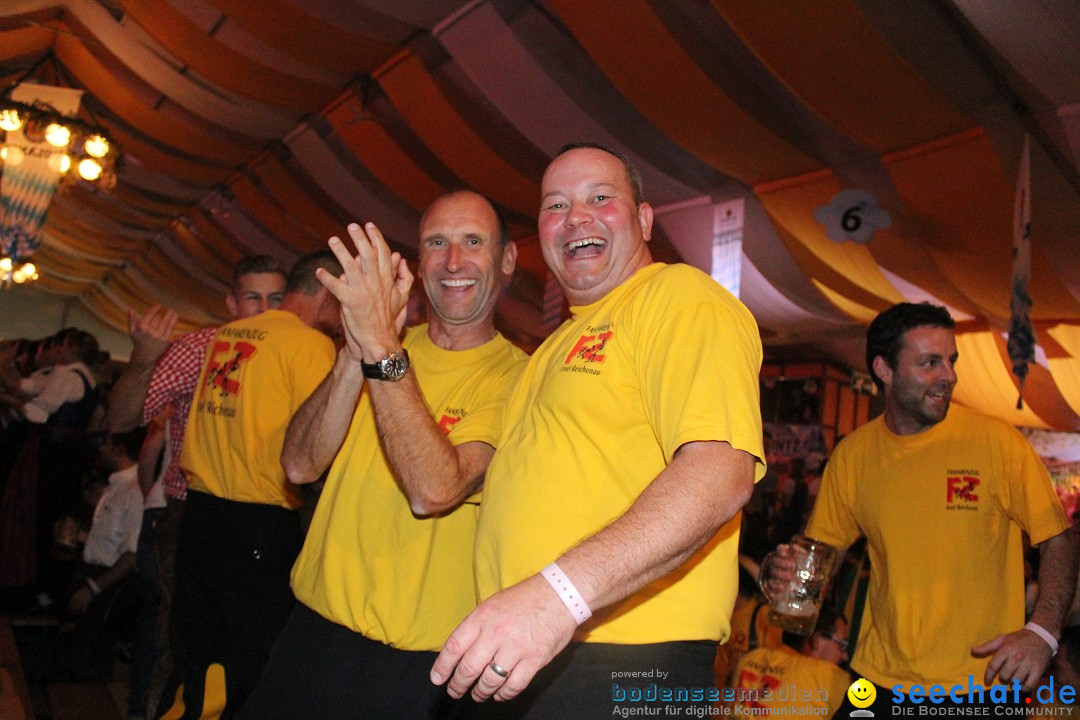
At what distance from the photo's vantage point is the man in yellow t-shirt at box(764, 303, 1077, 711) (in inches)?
93.4

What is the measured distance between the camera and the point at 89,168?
730cm

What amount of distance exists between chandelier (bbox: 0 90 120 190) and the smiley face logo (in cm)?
698

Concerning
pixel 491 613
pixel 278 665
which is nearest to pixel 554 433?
pixel 491 613

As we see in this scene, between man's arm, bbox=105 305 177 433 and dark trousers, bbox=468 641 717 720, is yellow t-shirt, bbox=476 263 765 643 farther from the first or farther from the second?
man's arm, bbox=105 305 177 433

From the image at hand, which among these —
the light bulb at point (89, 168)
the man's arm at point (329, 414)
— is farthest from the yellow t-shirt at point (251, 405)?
the light bulb at point (89, 168)

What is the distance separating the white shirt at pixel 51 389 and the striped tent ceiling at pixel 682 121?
2.88 m

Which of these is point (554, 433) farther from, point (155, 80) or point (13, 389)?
point (155, 80)

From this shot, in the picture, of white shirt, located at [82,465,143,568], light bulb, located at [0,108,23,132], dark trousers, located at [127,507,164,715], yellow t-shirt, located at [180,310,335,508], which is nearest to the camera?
yellow t-shirt, located at [180,310,335,508]

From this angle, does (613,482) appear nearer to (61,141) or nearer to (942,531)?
(942,531)

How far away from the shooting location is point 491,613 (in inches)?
37.0

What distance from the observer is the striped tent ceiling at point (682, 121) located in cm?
421

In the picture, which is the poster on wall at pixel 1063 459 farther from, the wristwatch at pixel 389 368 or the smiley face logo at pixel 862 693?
the wristwatch at pixel 389 368

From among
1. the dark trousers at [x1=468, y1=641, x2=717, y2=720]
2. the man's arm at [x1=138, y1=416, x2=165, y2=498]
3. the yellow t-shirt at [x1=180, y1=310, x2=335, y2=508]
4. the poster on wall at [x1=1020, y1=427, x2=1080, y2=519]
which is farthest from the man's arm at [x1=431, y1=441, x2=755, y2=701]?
the poster on wall at [x1=1020, y1=427, x2=1080, y2=519]

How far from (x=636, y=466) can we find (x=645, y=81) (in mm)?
4175
